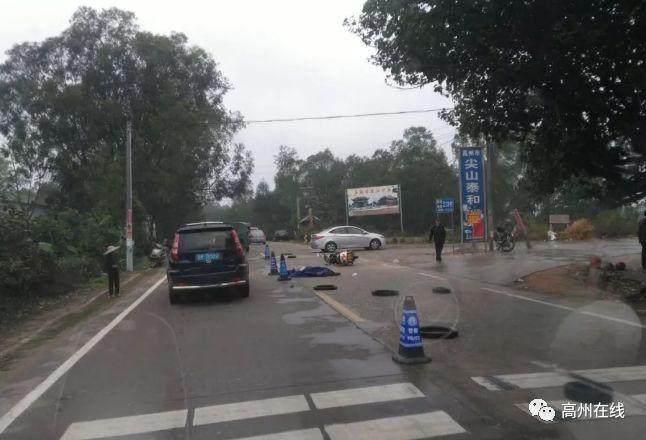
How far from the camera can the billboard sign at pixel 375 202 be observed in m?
52.8

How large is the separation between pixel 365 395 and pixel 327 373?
3.02 feet

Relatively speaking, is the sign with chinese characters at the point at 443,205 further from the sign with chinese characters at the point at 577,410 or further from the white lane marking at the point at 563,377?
the sign with chinese characters at the point at 577,410

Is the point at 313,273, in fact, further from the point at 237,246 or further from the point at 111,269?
the point at 111,269

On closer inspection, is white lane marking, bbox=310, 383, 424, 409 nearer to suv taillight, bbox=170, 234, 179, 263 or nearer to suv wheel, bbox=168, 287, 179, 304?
Answer: suv taillight, bbox=170, 234, 179, 263

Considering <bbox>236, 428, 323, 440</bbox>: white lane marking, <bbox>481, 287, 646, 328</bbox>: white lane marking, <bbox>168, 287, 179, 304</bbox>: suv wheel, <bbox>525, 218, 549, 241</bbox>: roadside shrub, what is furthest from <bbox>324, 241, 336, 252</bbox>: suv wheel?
<bbox>236, 428, 323, 440</bbox>: white lane marking

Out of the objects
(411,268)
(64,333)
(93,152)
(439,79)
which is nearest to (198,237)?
(64,333)

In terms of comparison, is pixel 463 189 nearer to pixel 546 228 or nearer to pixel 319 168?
pixel 546 228

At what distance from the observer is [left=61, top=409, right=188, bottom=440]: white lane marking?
4.83 m

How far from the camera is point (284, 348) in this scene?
7.74m

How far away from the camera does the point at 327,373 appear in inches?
253

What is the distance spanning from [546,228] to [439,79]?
26.2 metres

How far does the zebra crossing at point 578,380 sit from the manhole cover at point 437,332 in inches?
80.6

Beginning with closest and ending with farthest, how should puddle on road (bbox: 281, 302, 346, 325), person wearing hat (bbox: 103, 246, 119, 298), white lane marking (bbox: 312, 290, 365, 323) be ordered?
puddle on road (bbox: 281, 302, 346, 325), white lane marking (bbox: 312, 290, 365, 323), person wearing hat (bbox: 103, 246, 119, 298)

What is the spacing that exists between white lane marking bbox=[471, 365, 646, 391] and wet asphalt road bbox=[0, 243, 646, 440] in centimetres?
3
